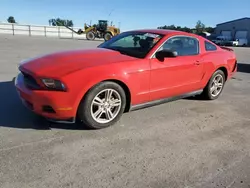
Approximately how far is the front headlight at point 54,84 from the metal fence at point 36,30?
35023 mm


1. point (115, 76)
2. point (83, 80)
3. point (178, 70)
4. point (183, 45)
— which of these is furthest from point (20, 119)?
point (183, 45)

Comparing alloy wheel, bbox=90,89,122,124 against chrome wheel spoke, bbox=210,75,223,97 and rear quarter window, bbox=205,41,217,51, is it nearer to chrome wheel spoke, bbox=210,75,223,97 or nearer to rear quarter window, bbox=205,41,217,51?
rear quarter window, bbox=205,41,217,51

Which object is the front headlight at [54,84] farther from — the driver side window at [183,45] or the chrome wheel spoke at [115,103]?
the driver side window at [183,45]

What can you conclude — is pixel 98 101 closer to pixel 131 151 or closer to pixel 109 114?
pixel 109 114

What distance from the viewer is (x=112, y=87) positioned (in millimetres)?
3816

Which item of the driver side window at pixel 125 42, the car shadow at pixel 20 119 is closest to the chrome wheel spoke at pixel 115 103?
the car shadow at pixel 20 119

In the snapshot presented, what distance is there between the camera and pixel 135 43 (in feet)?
15.3

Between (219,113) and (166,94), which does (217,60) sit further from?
(166,94)

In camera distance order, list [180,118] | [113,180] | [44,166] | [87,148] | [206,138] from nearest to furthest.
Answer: [113,180] < [44,166] < [87,148] < [206,138] < [180,118]

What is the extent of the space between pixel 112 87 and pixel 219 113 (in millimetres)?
2265

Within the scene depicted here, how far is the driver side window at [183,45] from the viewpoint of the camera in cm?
463

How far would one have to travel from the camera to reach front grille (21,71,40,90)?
11.6ft

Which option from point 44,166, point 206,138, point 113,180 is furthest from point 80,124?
point 206,138

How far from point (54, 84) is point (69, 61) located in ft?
1.73
